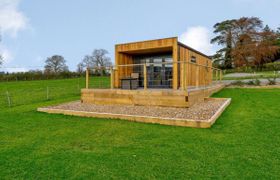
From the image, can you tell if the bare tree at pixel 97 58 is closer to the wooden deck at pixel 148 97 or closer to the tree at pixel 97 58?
the tree at pixel 97 58

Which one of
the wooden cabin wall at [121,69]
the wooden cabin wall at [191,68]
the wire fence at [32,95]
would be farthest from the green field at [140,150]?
the wire fence at [32,95]

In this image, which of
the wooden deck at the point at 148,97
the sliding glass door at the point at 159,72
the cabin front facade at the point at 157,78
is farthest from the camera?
the sliding glass door at the point at 159,72

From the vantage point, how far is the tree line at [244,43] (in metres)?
30.4

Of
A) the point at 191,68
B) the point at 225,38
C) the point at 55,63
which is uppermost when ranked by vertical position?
the point at 225,38

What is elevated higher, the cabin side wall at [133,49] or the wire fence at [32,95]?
the cabin side wall at [133,49]

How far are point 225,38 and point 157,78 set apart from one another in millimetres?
30616

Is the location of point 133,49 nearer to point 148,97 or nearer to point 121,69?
point 121,69

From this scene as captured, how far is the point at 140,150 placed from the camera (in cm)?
325

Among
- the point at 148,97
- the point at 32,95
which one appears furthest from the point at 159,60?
the point at 32,95

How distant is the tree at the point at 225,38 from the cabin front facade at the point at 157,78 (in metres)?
26.2

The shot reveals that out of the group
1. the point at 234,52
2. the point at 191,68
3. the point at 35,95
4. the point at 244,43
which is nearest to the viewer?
the point at 191,68

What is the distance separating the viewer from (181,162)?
2.76 m

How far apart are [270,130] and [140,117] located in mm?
2880

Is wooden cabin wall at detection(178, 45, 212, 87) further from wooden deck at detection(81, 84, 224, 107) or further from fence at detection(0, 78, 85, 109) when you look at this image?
fence at detection(0, 78, 85, 109)
